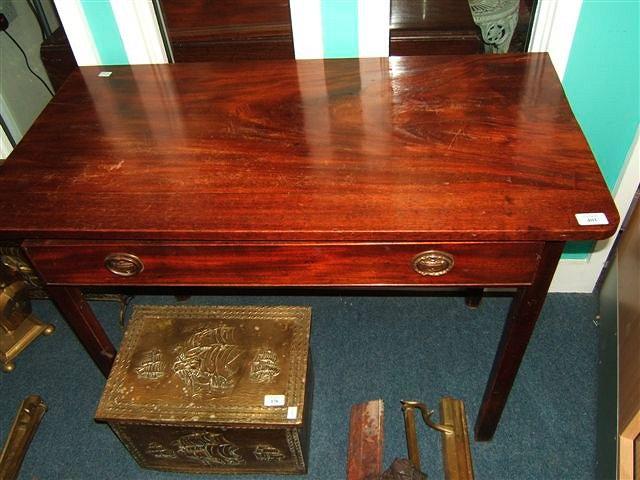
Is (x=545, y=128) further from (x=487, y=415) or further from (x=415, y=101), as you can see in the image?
(x=487, y=415)

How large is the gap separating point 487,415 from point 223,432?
0.78m

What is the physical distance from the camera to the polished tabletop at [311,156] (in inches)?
47.6

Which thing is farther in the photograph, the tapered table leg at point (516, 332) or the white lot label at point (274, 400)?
the white lot label at point (274, 400)

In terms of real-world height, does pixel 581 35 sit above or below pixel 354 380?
above

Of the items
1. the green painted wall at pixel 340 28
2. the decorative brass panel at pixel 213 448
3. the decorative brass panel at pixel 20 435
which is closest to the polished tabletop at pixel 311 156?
the green painted wall at pixel 340 28

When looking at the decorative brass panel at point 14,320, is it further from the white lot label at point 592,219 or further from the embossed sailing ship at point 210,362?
the white lot label at point 592,219

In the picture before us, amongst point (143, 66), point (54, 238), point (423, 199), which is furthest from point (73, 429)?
point (423, 199)

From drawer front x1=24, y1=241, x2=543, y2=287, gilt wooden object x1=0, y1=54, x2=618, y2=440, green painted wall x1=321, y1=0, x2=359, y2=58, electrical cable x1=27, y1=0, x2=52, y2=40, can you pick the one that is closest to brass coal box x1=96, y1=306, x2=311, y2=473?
gilt wooden object x1=0, y1=54, x2=618, y2=440

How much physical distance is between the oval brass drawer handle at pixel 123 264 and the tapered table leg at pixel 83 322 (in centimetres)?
20

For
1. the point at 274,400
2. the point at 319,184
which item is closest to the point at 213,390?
the point at 274,400

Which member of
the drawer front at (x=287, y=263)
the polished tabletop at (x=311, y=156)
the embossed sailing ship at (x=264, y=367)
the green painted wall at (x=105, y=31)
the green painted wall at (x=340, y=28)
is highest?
the green painted wall at (x=105, y=31)

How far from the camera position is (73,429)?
1.98 m

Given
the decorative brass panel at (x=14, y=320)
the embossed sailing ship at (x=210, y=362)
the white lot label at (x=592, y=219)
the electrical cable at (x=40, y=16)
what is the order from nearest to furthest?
1. the white lot label at (x=592, y=219)
2. the embossed sailing ship at (x=210, y=362)
3. the decorative brass panel at (x=14, y=320)
4. the electrical cable at (x=40, y=16)

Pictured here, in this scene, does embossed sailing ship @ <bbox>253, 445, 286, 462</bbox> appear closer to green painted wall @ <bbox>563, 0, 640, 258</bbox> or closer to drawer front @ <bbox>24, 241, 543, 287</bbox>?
drawer front @ <bbox>24, 241, 543, 287</bbox>
